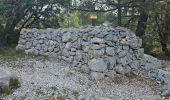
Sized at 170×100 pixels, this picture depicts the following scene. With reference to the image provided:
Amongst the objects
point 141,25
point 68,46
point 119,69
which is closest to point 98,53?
point 119,69

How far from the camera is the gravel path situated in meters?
9.73

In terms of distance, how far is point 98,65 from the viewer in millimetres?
11430

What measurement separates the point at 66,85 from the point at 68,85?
71mm

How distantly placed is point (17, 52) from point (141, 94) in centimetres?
703

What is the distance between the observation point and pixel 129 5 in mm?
14609

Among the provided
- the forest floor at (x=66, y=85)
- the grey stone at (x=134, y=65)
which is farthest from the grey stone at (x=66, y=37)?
the grey stone at (x=134, y=65)

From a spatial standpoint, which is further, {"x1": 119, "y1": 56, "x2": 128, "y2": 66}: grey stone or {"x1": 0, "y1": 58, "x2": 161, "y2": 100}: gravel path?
{"x1": 119, "y1": 56, "x2": 128, "y2": 66}: grey stone

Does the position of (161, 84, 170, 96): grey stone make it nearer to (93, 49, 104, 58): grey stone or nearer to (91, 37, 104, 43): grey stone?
(93, 49, 104, 58): grey stone

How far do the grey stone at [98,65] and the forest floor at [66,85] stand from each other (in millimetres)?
412

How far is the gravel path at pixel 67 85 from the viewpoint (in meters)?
9.73

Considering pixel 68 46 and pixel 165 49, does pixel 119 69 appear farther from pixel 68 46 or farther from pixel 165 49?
pixel 165 49

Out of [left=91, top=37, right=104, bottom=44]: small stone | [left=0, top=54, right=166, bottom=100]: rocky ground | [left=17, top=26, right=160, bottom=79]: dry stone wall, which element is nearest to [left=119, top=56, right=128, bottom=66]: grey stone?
[left=17, top=26, right=160, bottom=79]: dry stone wall

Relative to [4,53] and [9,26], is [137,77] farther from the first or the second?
[9,26]

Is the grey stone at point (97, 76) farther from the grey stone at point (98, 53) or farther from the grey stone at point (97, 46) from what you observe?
the grey stone at point (97, 46)
